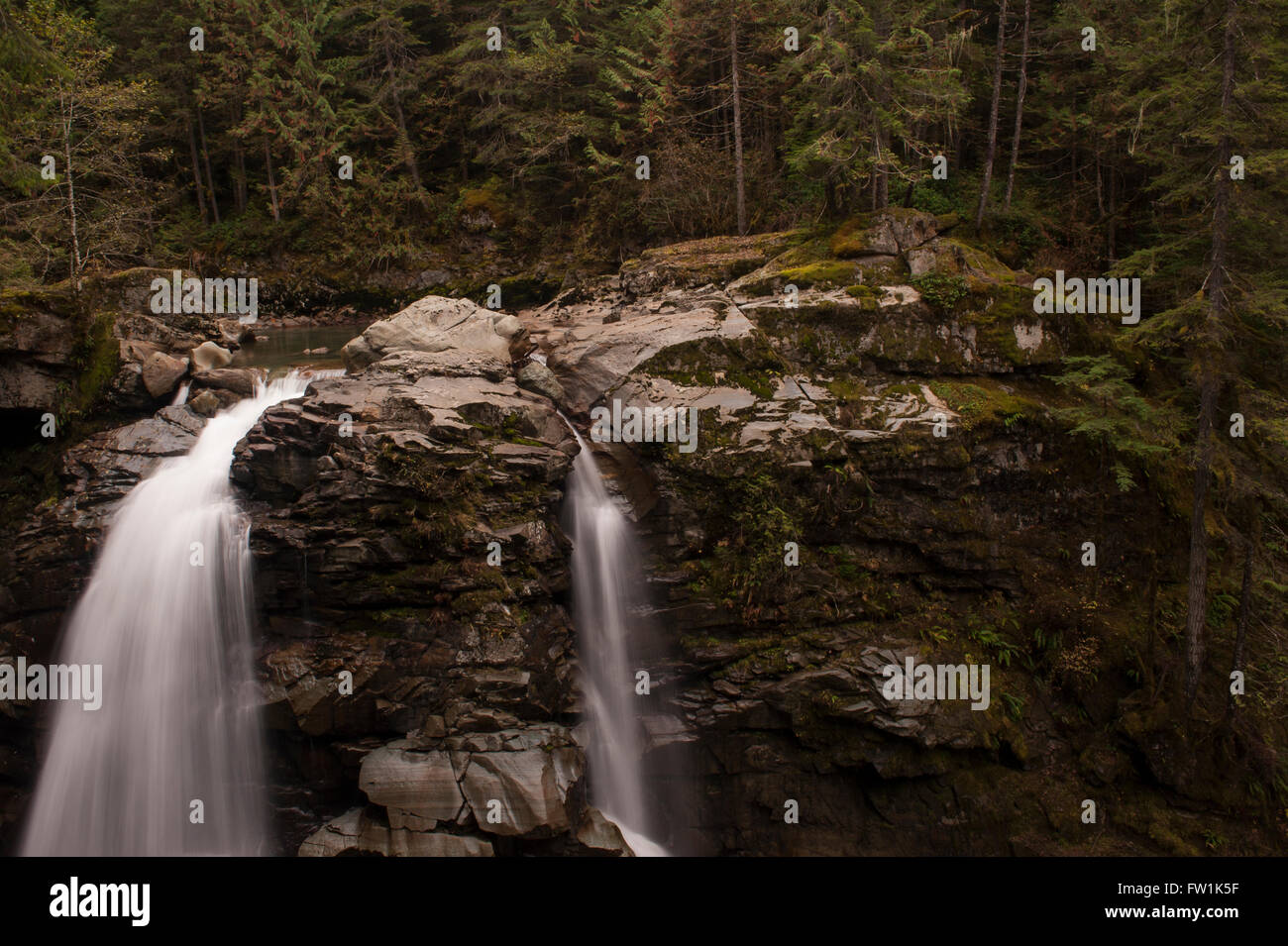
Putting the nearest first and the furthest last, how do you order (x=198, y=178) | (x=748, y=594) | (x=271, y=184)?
1. (x=748, y=594)
2. (x=271, y=184)
3. (x=198, y=178)

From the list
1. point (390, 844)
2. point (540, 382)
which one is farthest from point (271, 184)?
point (390, 844)

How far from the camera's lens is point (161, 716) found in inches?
360

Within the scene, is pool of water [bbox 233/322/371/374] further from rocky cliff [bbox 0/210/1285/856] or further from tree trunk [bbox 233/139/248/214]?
tree trunk [bbox 233/139/248/214]

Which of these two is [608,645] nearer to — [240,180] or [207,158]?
[240,180]

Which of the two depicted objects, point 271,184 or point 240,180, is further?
point 240,180

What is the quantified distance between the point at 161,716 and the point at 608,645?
6199 millimetres

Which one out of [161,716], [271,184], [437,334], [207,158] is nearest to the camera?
[161,716]

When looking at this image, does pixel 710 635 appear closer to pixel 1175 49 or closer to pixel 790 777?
pixel 790 777

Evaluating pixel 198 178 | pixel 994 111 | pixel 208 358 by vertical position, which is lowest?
pixel 208 358

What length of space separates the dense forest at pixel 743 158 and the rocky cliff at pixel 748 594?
3.20 feet

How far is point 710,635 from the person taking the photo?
1059cm

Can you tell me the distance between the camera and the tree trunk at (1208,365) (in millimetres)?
9156

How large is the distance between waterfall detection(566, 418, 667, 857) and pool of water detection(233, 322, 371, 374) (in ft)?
24.5

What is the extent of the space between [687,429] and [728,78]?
14450 mm
